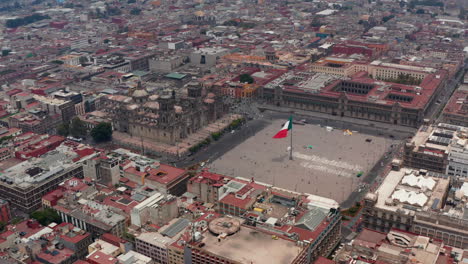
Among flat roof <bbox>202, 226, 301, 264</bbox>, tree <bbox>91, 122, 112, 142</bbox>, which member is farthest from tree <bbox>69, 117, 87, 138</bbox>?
flat roof <bbox>202, 226, 301, 264</bbox>

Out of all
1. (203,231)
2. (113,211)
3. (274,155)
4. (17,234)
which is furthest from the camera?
(274,155)

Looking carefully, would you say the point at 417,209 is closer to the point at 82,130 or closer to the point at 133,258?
the point at 133,258

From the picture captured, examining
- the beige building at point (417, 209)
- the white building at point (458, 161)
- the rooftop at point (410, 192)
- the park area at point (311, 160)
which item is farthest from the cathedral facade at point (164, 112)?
the white building at point (458, 161)

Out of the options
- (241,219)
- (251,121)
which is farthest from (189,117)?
(241,219)

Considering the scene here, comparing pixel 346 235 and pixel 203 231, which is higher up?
pixel 203 231

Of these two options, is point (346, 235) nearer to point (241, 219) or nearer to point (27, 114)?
point (241, 219)

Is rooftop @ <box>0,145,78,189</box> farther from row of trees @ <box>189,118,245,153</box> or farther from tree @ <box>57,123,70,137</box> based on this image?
row of trees @ <box>189,118,245,153</box>
